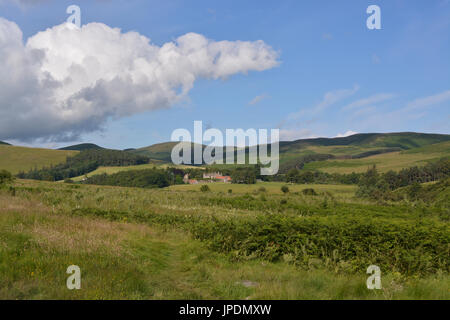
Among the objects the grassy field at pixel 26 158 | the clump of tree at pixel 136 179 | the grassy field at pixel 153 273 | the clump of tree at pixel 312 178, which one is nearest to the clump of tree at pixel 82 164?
the grassy field at pixel 26 158

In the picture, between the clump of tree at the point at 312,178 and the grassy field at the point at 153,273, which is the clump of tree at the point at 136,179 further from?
the grassy field at the point at 153,273

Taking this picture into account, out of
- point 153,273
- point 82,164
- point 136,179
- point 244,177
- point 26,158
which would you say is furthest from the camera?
point 26,158

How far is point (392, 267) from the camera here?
28.6 feet

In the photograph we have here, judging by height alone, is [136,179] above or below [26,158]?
below

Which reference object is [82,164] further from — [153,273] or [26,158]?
[153,273]

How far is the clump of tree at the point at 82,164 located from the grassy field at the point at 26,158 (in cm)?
735

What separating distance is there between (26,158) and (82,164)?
121 feet

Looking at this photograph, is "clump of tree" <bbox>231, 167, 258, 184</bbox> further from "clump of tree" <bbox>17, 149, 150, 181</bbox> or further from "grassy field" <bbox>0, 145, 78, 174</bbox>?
"grassy field" <bbox>0, 145, 78, 174</bbox>

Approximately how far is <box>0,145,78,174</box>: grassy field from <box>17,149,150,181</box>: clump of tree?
24.1 feet

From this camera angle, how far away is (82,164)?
17162 cm

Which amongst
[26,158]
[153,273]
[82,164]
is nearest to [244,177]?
[153,273]

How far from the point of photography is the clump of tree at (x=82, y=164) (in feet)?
488
